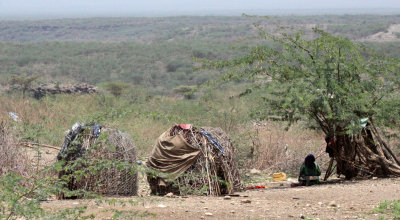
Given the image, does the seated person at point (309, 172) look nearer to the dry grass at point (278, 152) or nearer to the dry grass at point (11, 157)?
the dry grass at point (278, 152)

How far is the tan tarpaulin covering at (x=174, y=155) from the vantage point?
908 centimetres

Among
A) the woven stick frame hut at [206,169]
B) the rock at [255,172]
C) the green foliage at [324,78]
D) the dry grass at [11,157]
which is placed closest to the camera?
the woven stick frame hut at [206,169]

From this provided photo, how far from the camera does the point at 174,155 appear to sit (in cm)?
921

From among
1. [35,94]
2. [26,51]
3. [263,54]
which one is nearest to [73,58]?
[26,51]

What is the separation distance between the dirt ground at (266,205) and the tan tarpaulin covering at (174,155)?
25.8 inches

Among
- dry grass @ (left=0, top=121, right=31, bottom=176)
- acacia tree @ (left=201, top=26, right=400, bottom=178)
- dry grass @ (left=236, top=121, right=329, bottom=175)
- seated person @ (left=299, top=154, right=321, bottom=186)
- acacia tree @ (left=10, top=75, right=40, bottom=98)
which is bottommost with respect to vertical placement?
acacia tree @ (left=10, top=75, right=40, bottom=98)

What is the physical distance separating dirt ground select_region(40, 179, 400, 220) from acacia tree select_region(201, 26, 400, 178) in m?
1.44

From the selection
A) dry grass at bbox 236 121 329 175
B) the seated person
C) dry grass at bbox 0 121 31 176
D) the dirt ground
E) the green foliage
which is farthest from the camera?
dry grass at bbox 236 121 329 175

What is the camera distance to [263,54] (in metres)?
11.0

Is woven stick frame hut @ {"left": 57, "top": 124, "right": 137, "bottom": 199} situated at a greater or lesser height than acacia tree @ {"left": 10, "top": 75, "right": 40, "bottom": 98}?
greater

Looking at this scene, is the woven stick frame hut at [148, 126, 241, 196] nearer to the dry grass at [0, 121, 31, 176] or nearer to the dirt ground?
the dirt ground

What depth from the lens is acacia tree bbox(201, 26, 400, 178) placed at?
10.2 meters

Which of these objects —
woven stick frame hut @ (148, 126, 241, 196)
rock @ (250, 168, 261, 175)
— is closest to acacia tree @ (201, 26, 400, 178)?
woven stick frame hut @ (148, 126, 241, 196)

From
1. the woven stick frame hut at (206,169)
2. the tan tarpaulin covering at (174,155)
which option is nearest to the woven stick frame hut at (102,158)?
the tan tarpaulin covering at (174,155)
